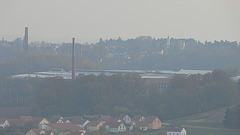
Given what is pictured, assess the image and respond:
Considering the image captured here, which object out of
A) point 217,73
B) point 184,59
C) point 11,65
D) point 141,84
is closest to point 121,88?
point 141,84

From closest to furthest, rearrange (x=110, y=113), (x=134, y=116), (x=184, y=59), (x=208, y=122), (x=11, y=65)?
1. (x=208, y=122)
2. (x=134, y=116)
3. (x=110, y=113)
4. (x=11, y=65)
5. (x=184, y=59)

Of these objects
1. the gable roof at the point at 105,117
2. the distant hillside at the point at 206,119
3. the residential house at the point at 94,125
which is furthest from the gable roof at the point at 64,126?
the distant hillside at the point at 206,119

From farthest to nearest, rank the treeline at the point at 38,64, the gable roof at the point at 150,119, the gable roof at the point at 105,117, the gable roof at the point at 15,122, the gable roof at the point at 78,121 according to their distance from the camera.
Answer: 1. the treeline at the point at 38,64
2. the gable roof at the point at 105,117
3. the gable roof at the point at 78,121
4. the gable roof at the point at 150,119
5. the gable roof at the point at 15,122

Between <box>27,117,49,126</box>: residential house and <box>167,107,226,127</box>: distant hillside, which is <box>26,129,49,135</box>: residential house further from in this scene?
<box>167,107,226,127</box>: distant hillside

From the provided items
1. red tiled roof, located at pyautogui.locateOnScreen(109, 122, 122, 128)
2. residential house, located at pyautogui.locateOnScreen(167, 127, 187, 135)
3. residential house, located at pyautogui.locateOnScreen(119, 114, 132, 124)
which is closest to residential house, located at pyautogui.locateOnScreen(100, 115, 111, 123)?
residential house, located at pyautogui.locateOnScreen(119, 114, 132, 124)

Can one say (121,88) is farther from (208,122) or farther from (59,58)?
(59,58)

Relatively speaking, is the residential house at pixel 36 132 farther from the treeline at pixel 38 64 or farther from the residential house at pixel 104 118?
the treeline at pixel 38 64

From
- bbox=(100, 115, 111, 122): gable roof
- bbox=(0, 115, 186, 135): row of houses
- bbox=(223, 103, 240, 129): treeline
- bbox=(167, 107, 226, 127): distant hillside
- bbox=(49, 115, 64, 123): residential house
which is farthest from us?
bbox=(100, 115, 111, 122): gable roof
